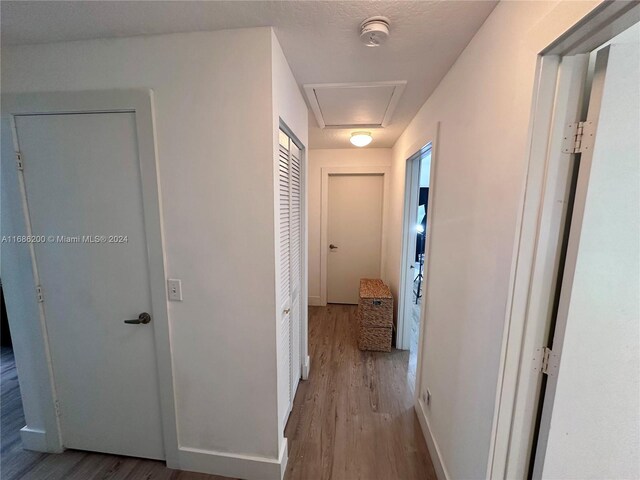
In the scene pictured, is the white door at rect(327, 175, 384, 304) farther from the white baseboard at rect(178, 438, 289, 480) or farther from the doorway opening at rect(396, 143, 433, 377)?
the white baseboard at rect(178, 438, 289, 480)

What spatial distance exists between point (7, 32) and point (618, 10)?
2.25m

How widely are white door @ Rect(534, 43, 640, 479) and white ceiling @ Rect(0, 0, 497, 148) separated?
64 cm

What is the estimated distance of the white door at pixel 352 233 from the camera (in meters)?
3.75

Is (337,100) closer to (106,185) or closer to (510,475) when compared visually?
(106,185)

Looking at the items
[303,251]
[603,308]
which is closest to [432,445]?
[603,308]

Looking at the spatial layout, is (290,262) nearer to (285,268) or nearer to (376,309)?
(285,268)

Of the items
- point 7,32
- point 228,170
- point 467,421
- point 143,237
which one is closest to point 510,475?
point 467,421

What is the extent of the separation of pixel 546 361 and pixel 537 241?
424 millimetres

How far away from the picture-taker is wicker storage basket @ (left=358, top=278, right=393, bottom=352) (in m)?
2.63

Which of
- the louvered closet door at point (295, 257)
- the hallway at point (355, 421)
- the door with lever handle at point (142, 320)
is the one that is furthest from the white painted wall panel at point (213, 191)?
the louvered closet door at point (295, 257)

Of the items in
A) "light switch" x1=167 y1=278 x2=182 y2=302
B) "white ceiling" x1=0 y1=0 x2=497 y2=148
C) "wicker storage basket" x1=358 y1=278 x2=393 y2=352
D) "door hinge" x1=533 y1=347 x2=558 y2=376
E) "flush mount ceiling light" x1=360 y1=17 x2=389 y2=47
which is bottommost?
"wicker storage basket" x1=358 y1=278 x2=393 y2=352

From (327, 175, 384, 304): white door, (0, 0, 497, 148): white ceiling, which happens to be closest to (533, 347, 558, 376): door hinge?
(0, 0, 497, 148): white ceiling

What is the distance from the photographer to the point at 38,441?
1553 mm

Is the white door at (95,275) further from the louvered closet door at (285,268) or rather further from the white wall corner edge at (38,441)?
the louvered closet door at (285,268)
